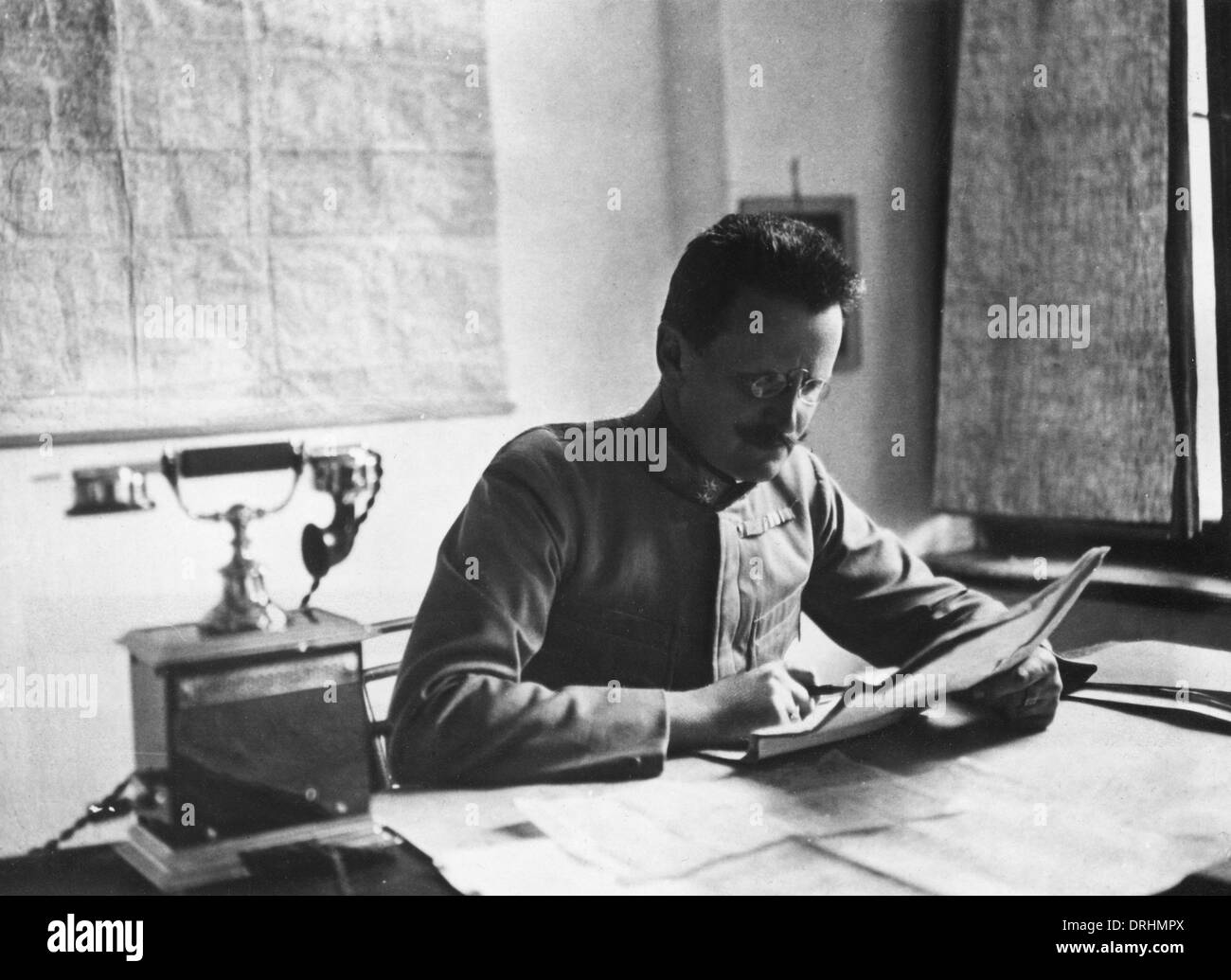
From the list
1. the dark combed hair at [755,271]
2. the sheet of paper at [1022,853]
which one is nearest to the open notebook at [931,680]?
the sheet of paper at [1022,853]

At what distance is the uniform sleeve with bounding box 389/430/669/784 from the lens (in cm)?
92

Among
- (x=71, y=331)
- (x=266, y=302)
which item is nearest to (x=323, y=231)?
(x=266, y=302)

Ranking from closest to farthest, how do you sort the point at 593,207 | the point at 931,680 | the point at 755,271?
the point at 931,680 < the point at 755,271 < the point at 593,207

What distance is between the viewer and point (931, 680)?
38.4 inches

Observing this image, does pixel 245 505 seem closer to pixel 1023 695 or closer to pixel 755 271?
pixel 755 271

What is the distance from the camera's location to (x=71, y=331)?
127 centimetres

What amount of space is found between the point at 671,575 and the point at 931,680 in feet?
0.99

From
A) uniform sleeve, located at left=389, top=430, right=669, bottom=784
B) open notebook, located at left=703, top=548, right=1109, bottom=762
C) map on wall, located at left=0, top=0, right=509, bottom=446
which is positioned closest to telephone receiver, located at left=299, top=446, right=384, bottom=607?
uniform sleeve, located at left=389, top=430, right=669, bottom=784

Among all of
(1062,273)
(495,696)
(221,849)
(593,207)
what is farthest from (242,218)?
(1062,273)

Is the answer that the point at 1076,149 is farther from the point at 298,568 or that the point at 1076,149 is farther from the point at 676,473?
the point at 298,568

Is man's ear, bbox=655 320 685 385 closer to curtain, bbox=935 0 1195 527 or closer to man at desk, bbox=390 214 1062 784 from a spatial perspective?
man at desk, bbox=390 214 1062 784

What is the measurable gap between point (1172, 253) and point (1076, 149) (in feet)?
0.74
